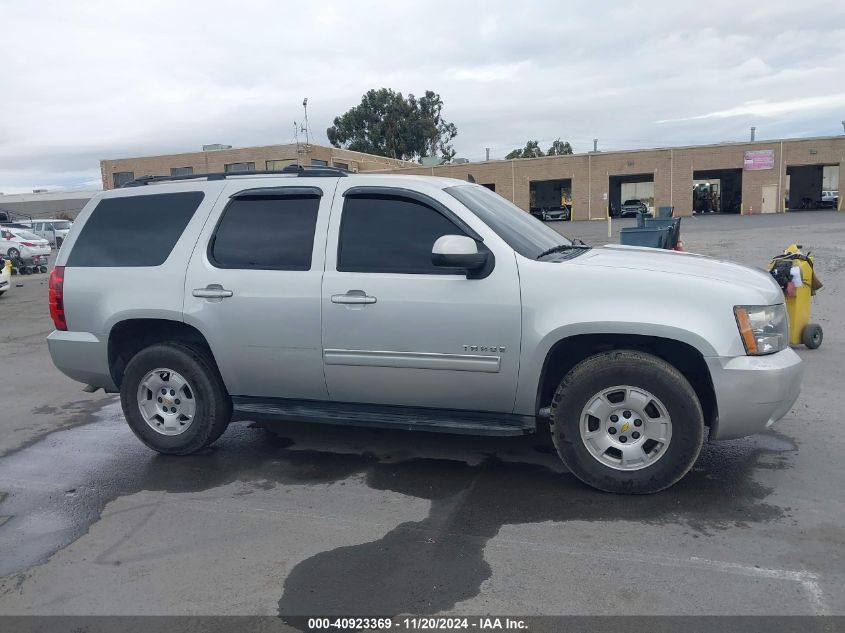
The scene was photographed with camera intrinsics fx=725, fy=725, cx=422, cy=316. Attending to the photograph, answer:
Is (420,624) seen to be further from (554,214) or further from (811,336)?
(554,214)

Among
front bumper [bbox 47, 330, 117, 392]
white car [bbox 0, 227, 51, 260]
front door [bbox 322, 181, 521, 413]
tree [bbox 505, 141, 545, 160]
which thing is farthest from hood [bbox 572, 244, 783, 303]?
tree [bbox 505, 141, 545, 160]

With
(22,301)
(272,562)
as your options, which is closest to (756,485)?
(272,562)

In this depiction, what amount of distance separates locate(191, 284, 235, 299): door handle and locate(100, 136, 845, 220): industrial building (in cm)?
4112

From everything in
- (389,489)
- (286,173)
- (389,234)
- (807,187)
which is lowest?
(389,489)

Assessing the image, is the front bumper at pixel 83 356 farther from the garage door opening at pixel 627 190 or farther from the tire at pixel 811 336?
the garage door opening at pixel 627 190

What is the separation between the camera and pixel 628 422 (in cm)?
435

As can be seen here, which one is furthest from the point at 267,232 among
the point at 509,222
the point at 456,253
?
the point at 509,222

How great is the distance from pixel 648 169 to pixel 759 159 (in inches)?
292

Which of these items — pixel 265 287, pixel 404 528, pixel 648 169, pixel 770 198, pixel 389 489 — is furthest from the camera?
pixel 648 169

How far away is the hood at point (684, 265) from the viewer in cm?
437

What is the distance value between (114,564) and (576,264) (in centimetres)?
311

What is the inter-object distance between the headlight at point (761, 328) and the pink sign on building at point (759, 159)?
5218cm

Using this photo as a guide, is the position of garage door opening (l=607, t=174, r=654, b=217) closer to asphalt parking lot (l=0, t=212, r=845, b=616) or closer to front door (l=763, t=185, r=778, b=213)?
front door (l=763, t=185, r=778, b=213)

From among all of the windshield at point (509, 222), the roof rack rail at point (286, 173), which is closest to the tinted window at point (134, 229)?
the roof rack rail at point (286, 173)
